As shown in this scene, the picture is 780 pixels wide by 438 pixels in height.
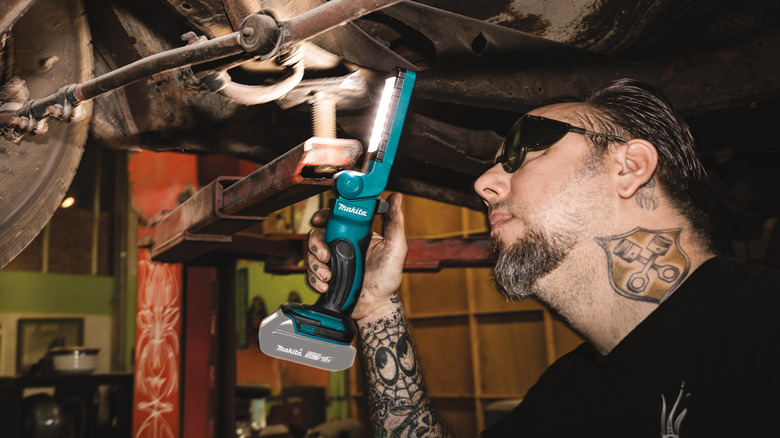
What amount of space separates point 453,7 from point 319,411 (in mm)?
6687

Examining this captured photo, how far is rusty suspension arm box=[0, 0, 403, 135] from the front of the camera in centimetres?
102

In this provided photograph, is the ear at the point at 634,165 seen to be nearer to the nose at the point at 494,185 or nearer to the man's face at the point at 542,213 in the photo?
the man's face at the point at 542,213

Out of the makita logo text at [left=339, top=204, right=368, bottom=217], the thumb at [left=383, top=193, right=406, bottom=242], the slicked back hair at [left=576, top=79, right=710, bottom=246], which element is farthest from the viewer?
the thumb at [left=383, top=193, right=406, bottom=242]

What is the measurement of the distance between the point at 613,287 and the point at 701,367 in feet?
0.89

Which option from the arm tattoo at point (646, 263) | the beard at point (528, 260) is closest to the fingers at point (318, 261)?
the beard at point (528, 260)

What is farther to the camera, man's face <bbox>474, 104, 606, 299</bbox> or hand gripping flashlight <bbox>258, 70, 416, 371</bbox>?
man's face <bbox>474, 104, 606, 299</bbox>

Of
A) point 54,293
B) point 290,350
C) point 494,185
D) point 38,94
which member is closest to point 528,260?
point 494,185

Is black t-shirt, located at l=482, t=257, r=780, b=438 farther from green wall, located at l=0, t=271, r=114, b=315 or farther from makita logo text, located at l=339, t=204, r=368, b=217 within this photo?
green wall, located at l=0, t=271, r=114, b=315

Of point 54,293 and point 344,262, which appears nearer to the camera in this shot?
point 344,262

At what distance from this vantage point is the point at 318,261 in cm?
145

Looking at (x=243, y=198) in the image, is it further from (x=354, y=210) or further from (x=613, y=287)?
(x=613, y=287)

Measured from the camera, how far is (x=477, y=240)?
2955 millimetres

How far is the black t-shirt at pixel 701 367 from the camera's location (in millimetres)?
1149

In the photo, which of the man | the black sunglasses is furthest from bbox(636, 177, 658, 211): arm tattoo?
the black sunglasses
